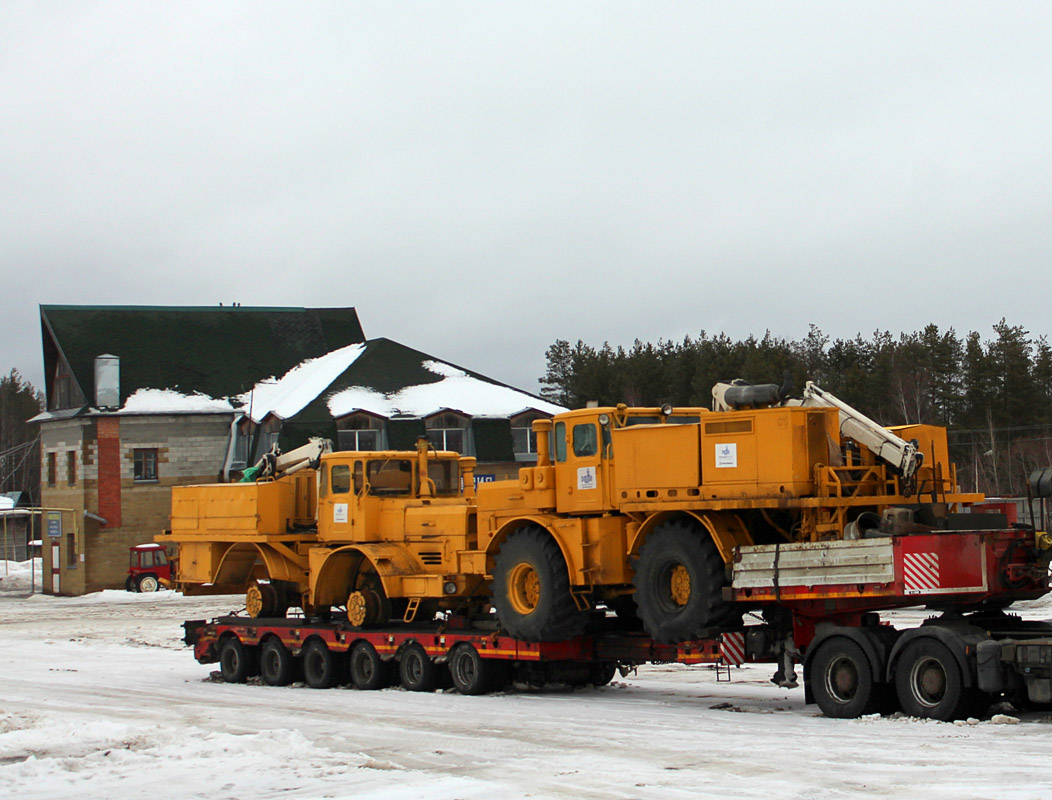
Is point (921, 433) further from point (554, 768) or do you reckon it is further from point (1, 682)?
point (1, 682)

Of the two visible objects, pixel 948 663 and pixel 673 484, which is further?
pixel 673 484

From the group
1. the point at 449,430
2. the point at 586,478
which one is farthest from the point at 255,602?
the point at 449,430

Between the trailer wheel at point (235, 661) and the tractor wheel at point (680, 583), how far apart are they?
29.5 feet

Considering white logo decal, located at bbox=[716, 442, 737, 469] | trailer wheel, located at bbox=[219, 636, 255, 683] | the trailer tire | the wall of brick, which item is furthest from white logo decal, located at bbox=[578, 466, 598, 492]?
the wall of brick

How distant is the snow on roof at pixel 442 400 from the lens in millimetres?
56156

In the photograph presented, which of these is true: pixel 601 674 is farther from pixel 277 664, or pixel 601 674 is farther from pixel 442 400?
pixel 442 400

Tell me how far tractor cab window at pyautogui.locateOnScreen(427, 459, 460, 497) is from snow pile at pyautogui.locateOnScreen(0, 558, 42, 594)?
142 ft

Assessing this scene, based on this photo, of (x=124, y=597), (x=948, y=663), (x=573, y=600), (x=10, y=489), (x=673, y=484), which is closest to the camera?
(x=948, y=663)

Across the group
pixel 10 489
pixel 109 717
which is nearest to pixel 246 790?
pixel 109 717

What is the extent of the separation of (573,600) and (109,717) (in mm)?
5995

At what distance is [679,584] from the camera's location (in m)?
16.8

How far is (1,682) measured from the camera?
75.3 ft

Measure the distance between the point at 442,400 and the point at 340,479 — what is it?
1377 inches

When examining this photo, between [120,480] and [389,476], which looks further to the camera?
[120,480]
